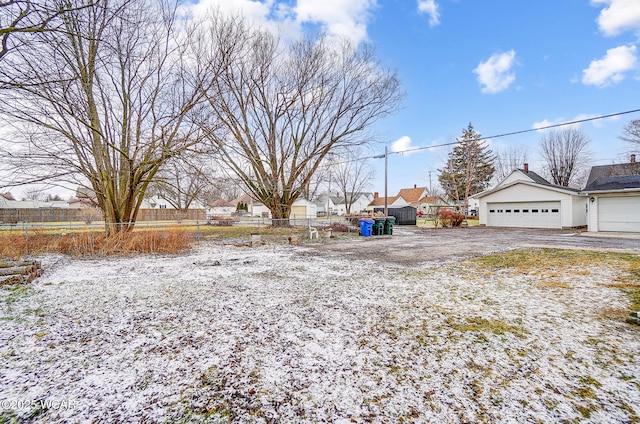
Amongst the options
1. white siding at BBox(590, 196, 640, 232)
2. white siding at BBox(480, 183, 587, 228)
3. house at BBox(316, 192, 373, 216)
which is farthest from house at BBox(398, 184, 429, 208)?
white siding at BBox(590, 196, 640, 232)

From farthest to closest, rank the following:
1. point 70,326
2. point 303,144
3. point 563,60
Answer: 1. point 303,144
2. point 563,60
3. point 70,326

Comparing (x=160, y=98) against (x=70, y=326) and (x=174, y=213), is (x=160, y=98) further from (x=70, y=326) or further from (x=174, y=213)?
(x=174, y=213)

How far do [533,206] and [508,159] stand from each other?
22.9 metres

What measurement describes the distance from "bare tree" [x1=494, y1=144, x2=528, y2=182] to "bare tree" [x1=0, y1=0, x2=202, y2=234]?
38061 mm

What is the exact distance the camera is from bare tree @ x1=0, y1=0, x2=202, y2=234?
28.8 ft

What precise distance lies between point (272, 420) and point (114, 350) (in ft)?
6.46

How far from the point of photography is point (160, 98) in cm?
1077

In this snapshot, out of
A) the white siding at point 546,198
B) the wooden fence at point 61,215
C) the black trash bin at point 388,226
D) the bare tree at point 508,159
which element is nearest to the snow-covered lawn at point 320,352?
the black trash bin at point 388,226

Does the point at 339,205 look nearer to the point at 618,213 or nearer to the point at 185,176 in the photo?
the point at 618,213

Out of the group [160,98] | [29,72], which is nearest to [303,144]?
[160,98]

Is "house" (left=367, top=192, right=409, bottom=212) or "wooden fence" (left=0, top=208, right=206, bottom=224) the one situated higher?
"house" (left=367, top=192, right=409, bottom=212)

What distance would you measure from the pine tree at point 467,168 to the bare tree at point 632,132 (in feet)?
35.3

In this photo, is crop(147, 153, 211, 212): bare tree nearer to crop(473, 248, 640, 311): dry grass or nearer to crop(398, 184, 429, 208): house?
crop(473, 248, 640, 311): dry grass

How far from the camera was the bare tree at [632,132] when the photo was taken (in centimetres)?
2256
